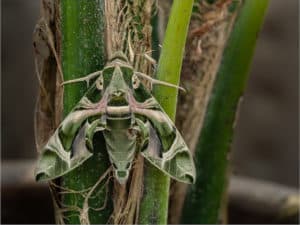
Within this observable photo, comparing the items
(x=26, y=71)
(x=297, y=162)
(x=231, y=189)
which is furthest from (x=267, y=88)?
(x=231, y=189)

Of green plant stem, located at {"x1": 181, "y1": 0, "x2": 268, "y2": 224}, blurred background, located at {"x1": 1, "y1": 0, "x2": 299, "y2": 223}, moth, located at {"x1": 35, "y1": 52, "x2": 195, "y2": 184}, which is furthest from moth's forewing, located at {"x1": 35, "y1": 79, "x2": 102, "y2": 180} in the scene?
blurred background, located at {"x1": 1, "y1": 0, "x2": 299, "y2": 223}

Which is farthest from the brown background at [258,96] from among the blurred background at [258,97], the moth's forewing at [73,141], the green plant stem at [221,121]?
the moth's forewing at [73,141]

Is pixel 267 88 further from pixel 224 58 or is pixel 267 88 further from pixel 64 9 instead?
pixel 64 9

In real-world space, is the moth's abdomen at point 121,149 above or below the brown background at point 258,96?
above

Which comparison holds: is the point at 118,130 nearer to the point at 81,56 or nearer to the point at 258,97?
the point at 81,56

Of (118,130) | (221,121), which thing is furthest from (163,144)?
(221,121)

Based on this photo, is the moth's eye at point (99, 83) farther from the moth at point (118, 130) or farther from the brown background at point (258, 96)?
the brown background at point (258, 96)
